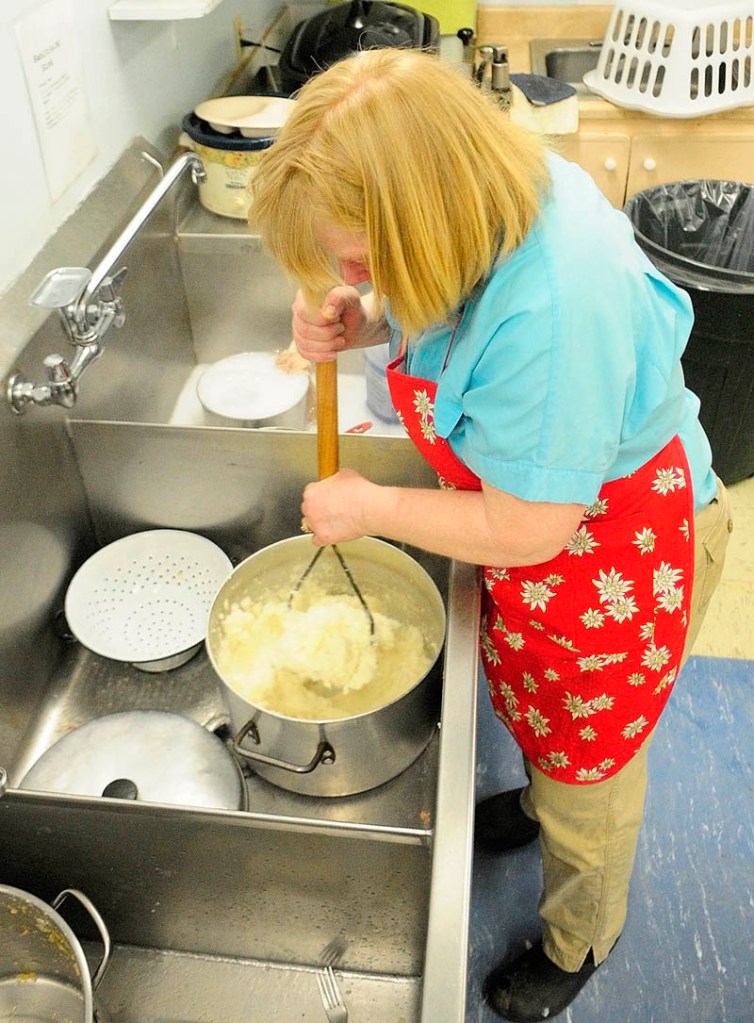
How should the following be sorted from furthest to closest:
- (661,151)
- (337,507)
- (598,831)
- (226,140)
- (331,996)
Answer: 1. (661,151)
2. (226,140)
3. (598,831)
4. (331,996)
5. (337,507)

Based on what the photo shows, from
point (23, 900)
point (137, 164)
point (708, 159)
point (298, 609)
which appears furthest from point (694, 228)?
point (23, 900)

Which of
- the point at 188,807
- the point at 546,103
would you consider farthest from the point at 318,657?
the point at 546,103

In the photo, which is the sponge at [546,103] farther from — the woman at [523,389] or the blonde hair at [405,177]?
the blonde hair at [405,177]

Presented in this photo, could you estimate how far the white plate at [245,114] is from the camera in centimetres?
152

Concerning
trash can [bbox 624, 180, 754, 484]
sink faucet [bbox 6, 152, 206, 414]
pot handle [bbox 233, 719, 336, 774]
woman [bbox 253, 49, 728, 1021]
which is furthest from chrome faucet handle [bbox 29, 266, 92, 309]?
trash can [bbox 624, 180, 754, 484]

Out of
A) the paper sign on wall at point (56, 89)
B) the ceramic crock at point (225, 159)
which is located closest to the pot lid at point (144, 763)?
the paper sign on wall at point (56, 89)

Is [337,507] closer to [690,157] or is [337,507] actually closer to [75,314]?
[75,314]

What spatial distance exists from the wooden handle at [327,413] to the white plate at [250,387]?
0.46 meters

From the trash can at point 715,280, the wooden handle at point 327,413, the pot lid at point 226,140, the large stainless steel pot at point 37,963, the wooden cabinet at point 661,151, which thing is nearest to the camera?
the large stainless steel pot at point 37,963

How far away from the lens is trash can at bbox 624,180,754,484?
1.97 m

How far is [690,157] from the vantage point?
2369 millimetres

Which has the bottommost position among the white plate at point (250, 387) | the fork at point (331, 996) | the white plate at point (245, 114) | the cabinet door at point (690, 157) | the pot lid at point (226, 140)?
the fork at point (331, 996)

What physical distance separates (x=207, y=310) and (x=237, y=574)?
696 mm

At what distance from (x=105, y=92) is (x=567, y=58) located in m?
1.86
